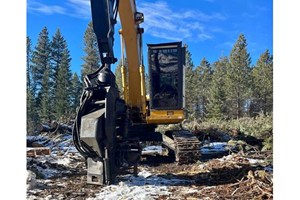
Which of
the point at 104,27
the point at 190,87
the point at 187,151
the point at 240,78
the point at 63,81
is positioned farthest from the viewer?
the point at 190,87

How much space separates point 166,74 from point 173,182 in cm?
202

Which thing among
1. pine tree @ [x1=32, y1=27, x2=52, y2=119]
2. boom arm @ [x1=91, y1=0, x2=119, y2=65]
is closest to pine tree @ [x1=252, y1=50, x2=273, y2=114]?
boom arm @ [x1=91, y1=0, x2=119, y2=65]

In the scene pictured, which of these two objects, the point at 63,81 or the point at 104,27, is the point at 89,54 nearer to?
Answer: the point at 63,81

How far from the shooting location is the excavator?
8.94ft

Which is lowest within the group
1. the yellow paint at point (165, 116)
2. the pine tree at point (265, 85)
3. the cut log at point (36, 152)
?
the cut log at point (36, 152)

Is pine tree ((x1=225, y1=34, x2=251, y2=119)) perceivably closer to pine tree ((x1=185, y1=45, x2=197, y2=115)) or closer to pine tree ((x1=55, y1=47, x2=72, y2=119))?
pine tree ((x1=55, y1=47, x2=72, y2=119))

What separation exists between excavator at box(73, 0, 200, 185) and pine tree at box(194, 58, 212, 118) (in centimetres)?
1150

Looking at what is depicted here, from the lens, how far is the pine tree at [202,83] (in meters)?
16.7

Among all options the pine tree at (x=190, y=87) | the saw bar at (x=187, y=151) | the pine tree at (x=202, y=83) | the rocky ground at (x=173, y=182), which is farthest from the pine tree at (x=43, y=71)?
the pine tree at (x=190, y=87)

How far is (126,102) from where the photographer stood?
188 inches

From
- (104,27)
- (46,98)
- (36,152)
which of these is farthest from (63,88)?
(104,27)

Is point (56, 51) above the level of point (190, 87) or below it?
above

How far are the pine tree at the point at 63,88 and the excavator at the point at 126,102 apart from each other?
8.66ft

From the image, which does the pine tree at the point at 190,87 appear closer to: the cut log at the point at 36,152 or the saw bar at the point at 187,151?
the cut log at the point at 36,152
